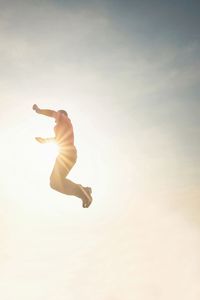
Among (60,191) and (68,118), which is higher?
(68,118)

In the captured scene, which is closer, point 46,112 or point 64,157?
point 46,112

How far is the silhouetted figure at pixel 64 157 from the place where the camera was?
11.3 metres

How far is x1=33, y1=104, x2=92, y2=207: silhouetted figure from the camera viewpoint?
1134 centimetres

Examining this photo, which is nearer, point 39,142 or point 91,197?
point 39,142

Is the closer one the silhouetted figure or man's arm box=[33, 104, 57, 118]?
man's arm box=[33, 104, 57, 118]

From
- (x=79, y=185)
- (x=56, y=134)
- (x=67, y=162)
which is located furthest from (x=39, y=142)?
(x=79, y=185)

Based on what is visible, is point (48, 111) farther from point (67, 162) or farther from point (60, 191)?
point (60, 191)

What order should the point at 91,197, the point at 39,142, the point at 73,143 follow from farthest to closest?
the point at 91,197, the point at 73,143, the point at 39,142

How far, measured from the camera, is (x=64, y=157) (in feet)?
39.7

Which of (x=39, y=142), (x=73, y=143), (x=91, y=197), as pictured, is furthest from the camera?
(x=91, y=197)

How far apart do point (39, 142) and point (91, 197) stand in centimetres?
305

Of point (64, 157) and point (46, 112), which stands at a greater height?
point (46, 112)

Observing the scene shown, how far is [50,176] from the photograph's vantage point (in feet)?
40.0

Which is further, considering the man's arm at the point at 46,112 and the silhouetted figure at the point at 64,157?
the silhouetted figure at the point at 64,157
